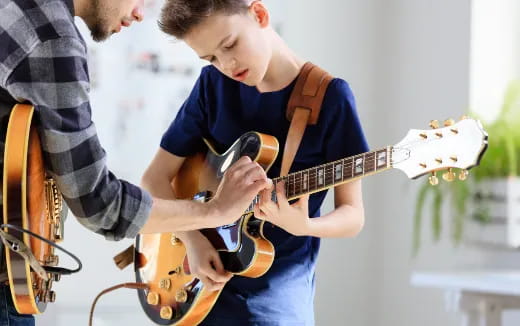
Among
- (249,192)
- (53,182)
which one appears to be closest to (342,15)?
(249,192)

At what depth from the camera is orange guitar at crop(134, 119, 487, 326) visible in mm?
1430

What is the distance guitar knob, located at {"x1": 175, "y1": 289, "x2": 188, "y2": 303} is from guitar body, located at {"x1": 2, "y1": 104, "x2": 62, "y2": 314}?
1.87ft

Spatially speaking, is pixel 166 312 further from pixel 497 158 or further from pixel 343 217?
pixel 497 158

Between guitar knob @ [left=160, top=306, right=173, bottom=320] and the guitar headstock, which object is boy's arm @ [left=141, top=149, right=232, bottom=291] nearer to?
guitar knob @ [left=160, top=306, right=173, bottom=320]

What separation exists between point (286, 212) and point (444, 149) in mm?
350

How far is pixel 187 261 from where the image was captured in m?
1.88

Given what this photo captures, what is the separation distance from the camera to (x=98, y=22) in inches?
55.1

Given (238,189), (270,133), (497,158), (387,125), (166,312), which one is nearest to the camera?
(238,189)

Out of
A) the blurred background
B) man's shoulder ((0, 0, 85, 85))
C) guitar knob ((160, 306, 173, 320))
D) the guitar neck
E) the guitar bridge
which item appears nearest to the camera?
man's shoulder ((0, 0, 85, 85))

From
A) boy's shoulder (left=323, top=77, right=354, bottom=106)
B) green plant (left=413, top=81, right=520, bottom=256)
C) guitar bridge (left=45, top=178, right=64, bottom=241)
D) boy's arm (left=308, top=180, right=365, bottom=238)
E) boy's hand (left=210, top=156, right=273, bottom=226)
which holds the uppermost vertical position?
boy's shoulder (left=323, top=77, right=354, bottom=106)

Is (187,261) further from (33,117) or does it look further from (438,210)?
(438,210)

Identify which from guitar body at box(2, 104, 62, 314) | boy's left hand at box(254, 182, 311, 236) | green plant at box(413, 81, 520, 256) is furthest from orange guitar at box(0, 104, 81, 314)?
green plant at box(413, 81, 520, 256)

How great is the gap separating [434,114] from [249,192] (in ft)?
7.20

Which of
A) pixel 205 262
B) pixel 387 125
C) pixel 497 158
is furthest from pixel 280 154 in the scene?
pixel 387 125
